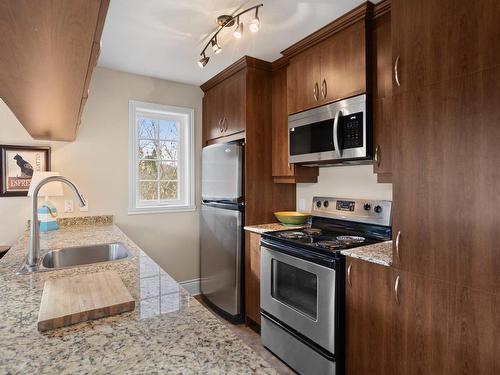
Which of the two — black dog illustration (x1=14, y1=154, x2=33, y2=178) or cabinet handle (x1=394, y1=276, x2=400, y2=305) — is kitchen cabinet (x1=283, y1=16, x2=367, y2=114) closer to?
cabinet handle (x1=394, y1=276, x2=400, y2=305)

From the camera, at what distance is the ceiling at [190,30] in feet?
5.85

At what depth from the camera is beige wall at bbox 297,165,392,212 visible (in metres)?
2.17

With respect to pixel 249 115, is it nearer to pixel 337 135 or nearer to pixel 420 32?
pixel 337 135

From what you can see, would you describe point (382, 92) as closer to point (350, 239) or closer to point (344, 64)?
point (344, 64)

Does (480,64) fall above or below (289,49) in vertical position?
below

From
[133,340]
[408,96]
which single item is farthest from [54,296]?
[408,96]

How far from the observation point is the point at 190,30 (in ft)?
6.81

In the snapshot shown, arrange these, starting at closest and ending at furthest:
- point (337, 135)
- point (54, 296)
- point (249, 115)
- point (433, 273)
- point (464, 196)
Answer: point (54, 296) < point (464, 196) < point (433, 273) < point (337, 135) < point (249, 115)

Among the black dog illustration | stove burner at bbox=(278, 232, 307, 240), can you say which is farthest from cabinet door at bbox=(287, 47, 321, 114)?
the black dog illustration

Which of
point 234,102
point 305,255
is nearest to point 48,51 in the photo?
point 305,255

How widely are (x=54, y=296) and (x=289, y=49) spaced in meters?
2.24

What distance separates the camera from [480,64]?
1136mm

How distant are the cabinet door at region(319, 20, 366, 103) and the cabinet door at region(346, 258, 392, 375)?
1.11 meters

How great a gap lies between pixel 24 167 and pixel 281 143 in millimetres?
2212
